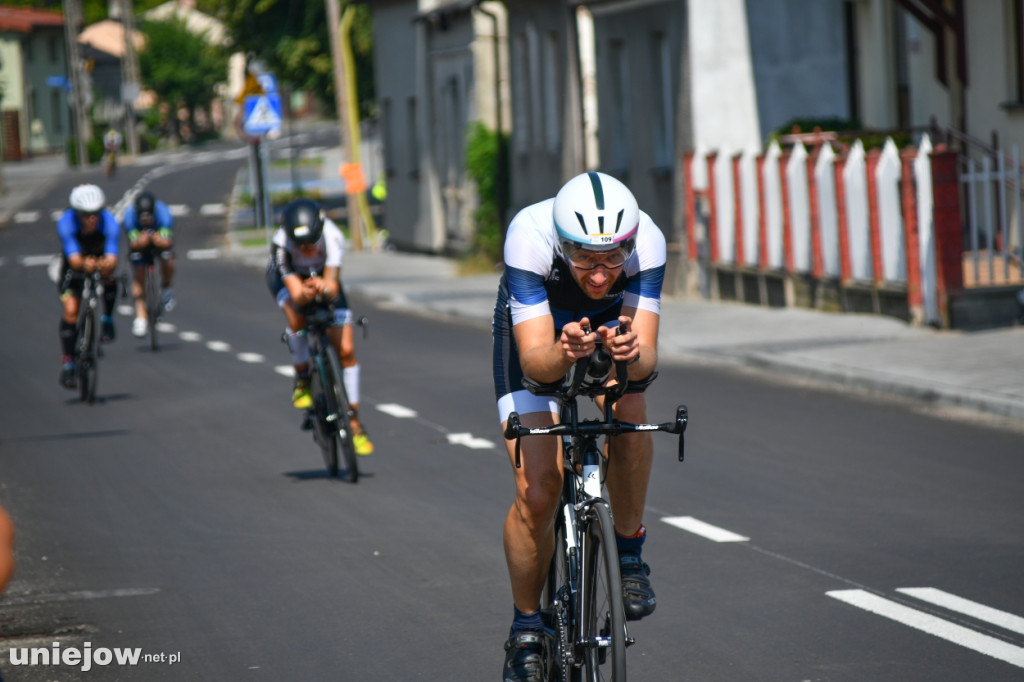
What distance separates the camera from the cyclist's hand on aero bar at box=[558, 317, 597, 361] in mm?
4887

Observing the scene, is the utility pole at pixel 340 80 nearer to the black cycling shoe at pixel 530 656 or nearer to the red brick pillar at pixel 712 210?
the red brick pillar at pixel 712 210

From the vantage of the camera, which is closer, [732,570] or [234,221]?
[732,570]

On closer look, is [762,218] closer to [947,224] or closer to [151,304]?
[947,224]

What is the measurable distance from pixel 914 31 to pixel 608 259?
18617 mm

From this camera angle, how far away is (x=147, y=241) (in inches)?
777

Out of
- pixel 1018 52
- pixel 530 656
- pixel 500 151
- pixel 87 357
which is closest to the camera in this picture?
pixel 530 656

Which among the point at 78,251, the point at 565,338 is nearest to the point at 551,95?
the point at 78,251

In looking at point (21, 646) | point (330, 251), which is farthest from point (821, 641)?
point (330, 251)

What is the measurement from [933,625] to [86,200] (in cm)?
1095

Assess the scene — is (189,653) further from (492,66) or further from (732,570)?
(492,66)

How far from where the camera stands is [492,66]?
109 ft

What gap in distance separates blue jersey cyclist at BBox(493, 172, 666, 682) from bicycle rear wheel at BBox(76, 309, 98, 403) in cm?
993

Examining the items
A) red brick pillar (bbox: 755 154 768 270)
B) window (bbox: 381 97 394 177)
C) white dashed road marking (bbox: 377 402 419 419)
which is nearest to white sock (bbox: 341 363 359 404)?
white dashed road marking (bbox: 377 402 419 419)

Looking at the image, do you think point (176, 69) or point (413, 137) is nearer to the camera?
point (413, 137)
